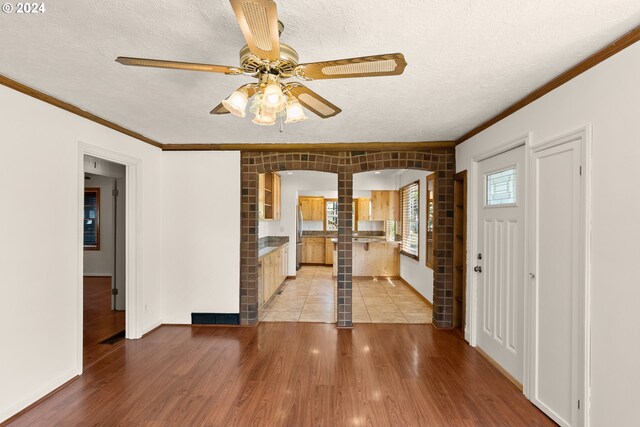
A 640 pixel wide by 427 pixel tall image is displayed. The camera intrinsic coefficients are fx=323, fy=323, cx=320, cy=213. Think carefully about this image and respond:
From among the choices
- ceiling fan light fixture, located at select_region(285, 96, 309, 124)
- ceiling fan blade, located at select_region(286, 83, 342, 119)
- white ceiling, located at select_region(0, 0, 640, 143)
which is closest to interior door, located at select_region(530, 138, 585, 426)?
white ceiling, located at select_region(0, 0, 640, 143)

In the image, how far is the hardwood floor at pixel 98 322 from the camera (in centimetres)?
344

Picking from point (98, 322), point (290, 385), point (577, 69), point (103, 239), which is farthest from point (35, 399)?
point (103, 239)

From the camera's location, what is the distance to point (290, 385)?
2754 millimetres

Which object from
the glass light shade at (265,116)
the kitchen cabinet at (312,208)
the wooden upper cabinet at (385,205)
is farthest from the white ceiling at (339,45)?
the kitchen cabinet at (312,208)

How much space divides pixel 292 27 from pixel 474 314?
3365 millimetres

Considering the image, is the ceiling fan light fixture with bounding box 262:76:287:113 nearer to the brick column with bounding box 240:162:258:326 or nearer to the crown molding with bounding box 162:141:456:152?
→ the crown molding with bounding box 162:141:456:152

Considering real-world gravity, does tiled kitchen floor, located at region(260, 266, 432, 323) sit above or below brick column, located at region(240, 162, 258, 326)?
below

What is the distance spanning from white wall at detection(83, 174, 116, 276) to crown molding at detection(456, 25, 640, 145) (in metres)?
7.21

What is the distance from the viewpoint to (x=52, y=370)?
2609 mm

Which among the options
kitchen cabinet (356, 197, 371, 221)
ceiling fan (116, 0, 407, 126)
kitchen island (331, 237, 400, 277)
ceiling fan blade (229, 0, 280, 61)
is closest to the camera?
ceiling fan blade (229, 0, 280, 61)

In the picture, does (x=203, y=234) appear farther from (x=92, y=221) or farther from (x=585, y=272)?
(x=92, y=221)

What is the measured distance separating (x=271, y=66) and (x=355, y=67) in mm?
407

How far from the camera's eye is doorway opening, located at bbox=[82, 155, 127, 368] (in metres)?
3.82

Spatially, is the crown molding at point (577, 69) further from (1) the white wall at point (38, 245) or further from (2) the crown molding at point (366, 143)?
(1) the white wall at point (38, 245)
